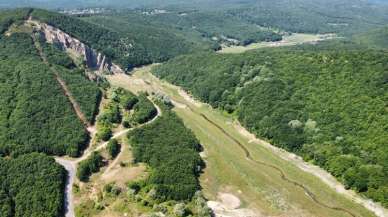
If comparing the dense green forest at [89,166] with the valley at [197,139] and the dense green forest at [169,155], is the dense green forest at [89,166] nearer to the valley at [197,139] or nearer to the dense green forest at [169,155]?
the valley at [197,139]

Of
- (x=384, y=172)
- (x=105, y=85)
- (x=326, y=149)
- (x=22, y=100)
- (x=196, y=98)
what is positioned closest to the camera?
(x=384, y=172)

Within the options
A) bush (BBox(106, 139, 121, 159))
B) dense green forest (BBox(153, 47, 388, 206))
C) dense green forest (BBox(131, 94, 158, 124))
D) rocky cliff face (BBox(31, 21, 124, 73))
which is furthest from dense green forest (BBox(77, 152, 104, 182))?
rocky cliff face (BBox(31, 21, 124, 73))

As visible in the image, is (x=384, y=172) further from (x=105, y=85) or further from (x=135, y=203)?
(x=105, y=85)

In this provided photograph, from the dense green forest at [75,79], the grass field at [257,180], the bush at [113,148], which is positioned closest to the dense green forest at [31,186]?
the bush at [113,148]

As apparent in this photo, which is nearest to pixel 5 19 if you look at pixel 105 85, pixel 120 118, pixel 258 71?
pixel 105 85

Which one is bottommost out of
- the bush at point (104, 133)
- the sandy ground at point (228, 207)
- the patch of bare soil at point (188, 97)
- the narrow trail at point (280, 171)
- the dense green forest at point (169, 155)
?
the patch of bare soil at point (188, 97)
